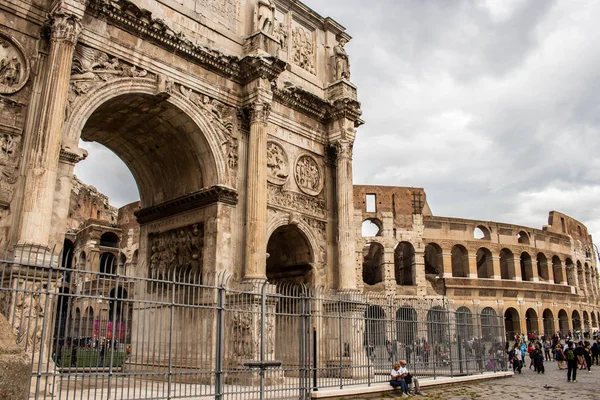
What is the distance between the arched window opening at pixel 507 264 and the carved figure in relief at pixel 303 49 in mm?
28552

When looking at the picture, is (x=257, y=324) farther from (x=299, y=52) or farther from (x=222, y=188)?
(x=299, y=52)

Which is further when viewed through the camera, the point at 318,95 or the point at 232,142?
the point at 318,95

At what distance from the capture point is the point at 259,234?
12875 millimetres

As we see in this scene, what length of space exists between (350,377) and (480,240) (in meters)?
27.9

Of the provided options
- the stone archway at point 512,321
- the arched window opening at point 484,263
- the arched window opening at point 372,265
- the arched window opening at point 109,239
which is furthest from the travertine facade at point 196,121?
the stone archway at point 512,321

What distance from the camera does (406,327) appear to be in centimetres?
1295

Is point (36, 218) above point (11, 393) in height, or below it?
above

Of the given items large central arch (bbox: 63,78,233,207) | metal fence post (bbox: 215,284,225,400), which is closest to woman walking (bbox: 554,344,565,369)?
large central arch (bbox: 63,78,233,207)

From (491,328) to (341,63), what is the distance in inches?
367

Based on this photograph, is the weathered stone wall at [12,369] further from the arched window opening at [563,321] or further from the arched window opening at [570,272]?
the arched window opening at [570,272]

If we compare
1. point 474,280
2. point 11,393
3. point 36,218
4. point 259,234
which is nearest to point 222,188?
Result: point 259,234

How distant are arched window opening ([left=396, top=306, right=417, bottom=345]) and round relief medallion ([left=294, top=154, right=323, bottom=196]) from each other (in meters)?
4.37

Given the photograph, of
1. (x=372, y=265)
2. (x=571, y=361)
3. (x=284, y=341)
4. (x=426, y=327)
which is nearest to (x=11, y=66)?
(x=284, y=341)

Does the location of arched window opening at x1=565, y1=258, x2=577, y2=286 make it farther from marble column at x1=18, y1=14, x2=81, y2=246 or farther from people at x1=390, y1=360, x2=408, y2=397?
marble column at x1=18, y1=14, x2=81, y2=246
